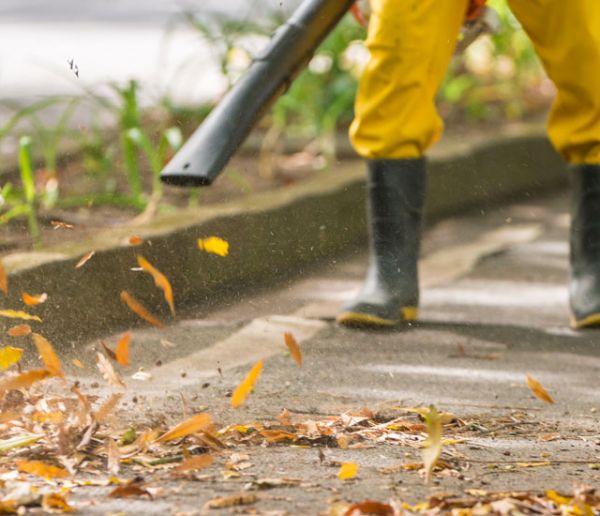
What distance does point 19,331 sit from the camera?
7.56ft

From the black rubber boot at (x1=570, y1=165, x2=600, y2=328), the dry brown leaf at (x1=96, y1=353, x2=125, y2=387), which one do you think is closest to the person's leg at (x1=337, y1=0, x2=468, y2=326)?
the black rubber boot at (x1=570, y1=165, x2=600, y2=328)

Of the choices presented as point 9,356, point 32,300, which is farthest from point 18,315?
point 9,356

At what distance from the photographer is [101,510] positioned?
172 centimetres

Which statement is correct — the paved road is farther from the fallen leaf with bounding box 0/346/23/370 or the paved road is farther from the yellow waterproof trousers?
the yellow waterproof trousers

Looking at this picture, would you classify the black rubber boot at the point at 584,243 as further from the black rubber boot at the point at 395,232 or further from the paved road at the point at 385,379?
the black rubber boot at the point at 395,232

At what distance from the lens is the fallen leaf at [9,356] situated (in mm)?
2207

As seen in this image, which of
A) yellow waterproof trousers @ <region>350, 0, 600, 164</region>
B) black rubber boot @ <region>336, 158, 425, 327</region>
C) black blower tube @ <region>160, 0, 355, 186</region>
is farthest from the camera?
black rubber boot @ <region>336, 158, 425, 327</region>

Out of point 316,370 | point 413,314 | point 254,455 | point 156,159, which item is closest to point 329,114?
point 156,159

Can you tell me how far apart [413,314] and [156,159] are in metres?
0.89

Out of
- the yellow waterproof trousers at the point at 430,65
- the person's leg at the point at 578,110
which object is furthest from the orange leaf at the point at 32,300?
the person's leg at the point at 578,110

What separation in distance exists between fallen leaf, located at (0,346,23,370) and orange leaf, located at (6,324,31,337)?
5 centimetres

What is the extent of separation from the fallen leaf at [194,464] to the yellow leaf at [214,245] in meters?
0.90

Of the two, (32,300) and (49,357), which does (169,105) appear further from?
(49,357)

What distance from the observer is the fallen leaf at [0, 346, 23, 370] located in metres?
2.21
